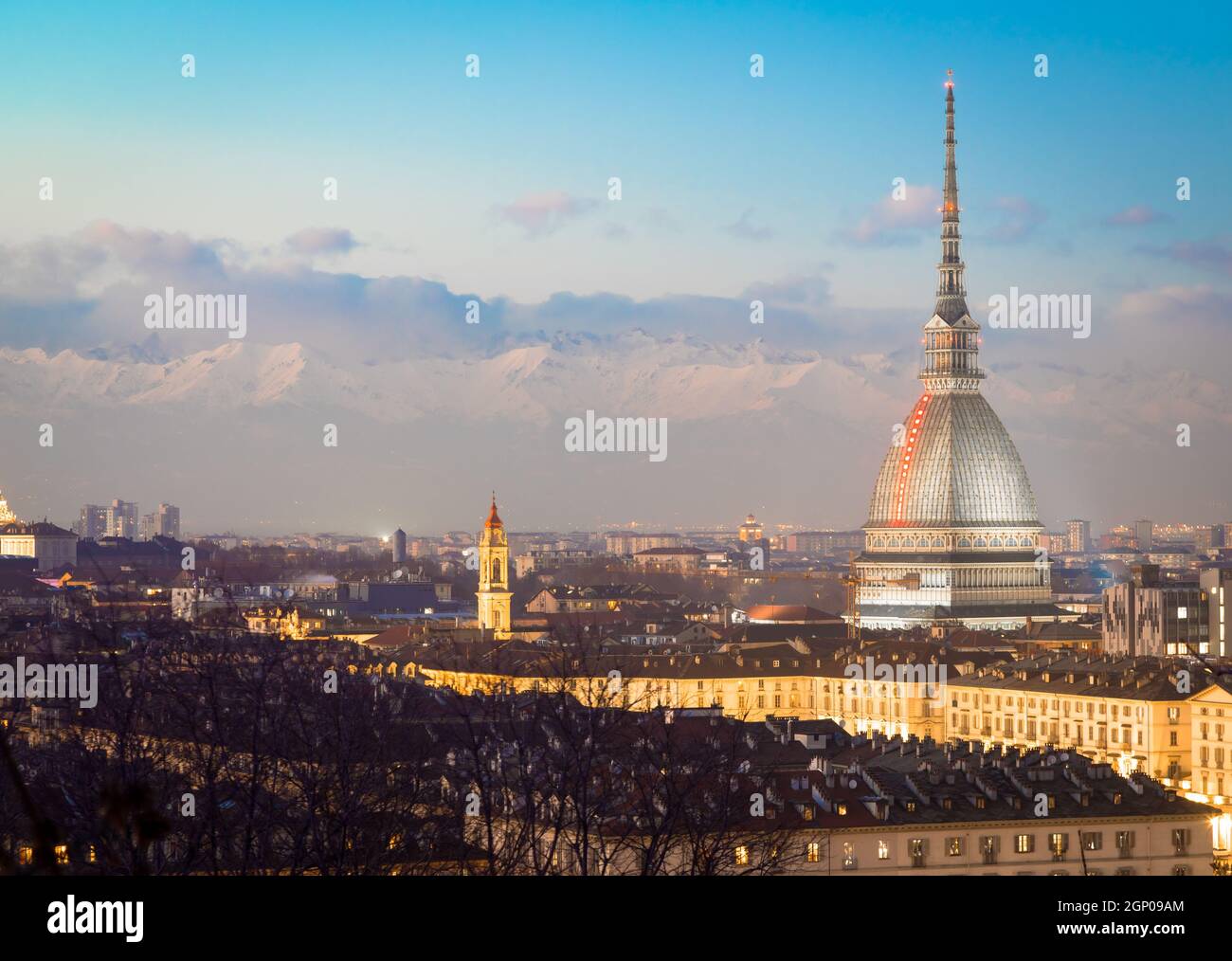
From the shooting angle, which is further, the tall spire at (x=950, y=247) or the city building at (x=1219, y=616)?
the tall spire at (x=950, y=247)

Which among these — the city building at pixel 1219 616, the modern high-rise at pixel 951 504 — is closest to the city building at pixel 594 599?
the modern high-rise at pixel 951 504

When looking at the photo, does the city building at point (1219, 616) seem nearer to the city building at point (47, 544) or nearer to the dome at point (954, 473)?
the dome at point (954, 473)

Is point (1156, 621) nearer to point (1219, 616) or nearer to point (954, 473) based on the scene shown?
point (1219, 616)

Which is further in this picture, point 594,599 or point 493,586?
point 594,599

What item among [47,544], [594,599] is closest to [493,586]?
[594,599]

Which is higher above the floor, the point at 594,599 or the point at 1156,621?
the point at 594,599

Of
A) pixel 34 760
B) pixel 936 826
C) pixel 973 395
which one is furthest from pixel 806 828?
pixel 973 395
